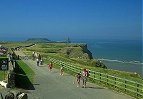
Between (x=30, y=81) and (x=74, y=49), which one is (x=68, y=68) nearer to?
(x=30, y=81)

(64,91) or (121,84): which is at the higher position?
(121,84)

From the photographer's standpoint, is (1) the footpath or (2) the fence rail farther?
(1) the footpath

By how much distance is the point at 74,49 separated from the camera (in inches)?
4813

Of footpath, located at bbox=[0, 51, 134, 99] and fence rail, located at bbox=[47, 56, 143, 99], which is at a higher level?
fence rail, located at bbox=[47, 56, 143, 99]

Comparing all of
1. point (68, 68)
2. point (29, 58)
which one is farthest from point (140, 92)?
point (29, 58)

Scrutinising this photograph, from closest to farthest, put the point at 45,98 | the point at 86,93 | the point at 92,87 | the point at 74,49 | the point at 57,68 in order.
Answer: the point at 45,98, the point at 86,93, the point at 92,87, the point at 57,68, the point at 74,49

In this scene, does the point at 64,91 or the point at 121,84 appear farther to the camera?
the point at 121,84

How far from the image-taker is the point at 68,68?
44.4 metres

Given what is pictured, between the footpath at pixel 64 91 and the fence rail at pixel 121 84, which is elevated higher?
the fence rail at pixel 121 84

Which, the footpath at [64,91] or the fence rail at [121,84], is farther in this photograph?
the footpath at [64,91]

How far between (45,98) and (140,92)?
6.66 meters

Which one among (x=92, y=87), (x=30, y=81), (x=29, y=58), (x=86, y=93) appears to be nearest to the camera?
(x=86, y=93)

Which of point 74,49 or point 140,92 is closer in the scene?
point 140,92

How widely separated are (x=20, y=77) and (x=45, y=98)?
34.0 ft
